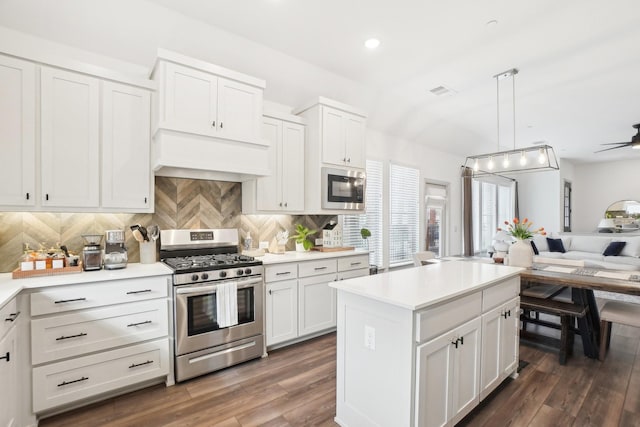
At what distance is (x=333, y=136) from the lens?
3.78 m

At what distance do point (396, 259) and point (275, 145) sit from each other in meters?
3.14

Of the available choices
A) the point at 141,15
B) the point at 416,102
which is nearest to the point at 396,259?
the point at 416,102

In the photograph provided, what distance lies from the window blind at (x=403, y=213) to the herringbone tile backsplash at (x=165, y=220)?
1.71 m

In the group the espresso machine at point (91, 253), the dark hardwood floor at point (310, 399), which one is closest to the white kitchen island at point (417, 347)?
the dark hardwood floor at point (310, 399)

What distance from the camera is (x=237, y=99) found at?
3.00 meters

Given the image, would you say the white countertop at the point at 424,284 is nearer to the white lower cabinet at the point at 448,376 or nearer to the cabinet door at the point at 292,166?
the white lower cabinet at the point at 448,376

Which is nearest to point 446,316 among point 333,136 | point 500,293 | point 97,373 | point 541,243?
point 500,293

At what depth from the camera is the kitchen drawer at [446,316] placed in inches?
65.1

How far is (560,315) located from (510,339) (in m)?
0.84

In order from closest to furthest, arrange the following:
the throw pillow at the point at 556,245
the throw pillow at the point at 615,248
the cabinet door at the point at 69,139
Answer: the cabinet door at the point at 69,139 → the throw pillow at the point at 615,248 → the throw pillow at the point at 556,245

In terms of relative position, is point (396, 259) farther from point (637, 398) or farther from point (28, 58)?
point (28, 58)

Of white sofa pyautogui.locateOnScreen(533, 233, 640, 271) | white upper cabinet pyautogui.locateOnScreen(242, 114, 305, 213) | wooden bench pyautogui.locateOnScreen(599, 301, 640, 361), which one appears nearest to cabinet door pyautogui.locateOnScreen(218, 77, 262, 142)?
white upper cabinet pyautogui.locateOnScreen(242, 114, 305, 213)

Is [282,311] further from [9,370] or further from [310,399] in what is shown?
[9,370]

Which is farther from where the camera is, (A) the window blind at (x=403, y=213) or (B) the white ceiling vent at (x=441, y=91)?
(A) the window blind at (x=403, y=213)
